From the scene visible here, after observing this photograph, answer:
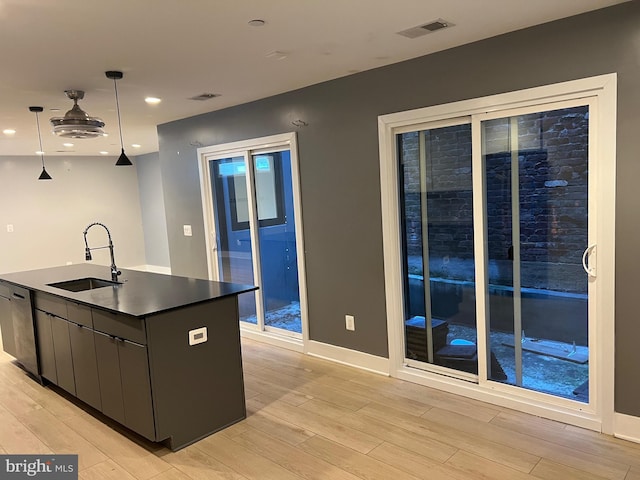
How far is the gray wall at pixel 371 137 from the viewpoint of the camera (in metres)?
2.61

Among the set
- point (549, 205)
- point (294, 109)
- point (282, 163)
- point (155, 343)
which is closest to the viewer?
point (155, 343)

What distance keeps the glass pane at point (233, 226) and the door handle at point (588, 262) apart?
3311mm

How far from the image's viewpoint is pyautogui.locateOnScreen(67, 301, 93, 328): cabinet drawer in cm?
316

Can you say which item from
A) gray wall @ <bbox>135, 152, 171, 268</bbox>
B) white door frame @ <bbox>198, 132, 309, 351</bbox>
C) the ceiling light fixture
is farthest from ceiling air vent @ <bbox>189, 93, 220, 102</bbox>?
gray wall @ <bbox>135, 152, 171, 268</bbox>

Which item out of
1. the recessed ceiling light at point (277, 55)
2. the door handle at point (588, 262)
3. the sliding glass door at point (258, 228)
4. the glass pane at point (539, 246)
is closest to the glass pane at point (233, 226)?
the sliding glass door at point (258, 228)

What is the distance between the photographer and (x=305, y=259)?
4410 mm

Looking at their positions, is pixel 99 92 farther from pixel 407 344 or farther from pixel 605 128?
pixel 605 128

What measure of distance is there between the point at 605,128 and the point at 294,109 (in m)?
2.52

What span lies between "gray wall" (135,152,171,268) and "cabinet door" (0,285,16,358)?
4451 millimetres

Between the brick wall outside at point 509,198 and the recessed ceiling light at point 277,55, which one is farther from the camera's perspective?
the recessed ceiling light at point 277,55

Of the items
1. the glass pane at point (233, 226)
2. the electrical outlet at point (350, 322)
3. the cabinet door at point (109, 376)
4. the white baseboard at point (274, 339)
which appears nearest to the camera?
the cabinet door at point (109, 376)

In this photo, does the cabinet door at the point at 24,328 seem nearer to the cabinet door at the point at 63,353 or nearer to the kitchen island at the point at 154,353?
the kitchen island at the point at 154,353

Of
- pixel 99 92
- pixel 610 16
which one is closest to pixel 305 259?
pixel 99 92

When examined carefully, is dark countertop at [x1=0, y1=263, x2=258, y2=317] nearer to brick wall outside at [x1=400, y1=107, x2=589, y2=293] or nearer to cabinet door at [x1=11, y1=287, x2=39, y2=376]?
cabinet door at [x1=11, y1=287, x2=39, y2=376]
